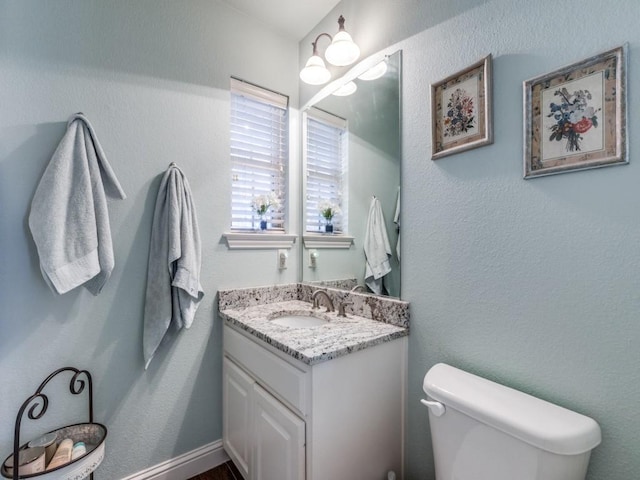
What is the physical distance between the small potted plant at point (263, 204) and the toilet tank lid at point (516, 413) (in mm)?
1253

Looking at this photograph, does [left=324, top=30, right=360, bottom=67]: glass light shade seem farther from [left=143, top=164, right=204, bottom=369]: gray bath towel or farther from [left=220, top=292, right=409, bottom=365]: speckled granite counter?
[left=220, top=292, right=409, bottom=365]: speckled granite counter

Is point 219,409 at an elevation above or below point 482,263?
below

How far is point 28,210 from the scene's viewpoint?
121 centimetres

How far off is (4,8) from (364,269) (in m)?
1.90

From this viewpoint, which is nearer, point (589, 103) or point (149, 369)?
point (589, 103)

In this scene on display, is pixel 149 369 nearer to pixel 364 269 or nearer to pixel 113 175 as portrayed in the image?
pixel 113 175

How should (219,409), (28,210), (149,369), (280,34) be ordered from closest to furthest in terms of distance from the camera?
(28,210) → (149,369) → (219,409) → (280,34)

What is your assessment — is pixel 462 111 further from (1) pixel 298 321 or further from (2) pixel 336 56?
(1) pixel 298 321

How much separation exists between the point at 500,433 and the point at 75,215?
1.70 m

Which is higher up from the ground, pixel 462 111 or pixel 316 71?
pixel 316 71

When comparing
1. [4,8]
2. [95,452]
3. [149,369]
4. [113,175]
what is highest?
[4,8]

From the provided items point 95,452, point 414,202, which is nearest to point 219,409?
point 95,452

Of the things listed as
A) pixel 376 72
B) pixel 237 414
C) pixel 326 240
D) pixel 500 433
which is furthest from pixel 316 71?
pixel 237 414

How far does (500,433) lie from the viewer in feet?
2.83
